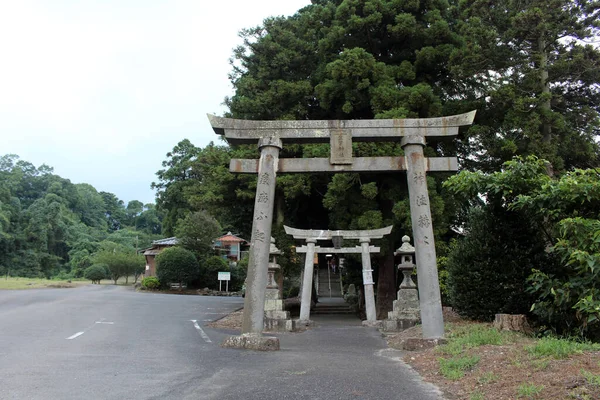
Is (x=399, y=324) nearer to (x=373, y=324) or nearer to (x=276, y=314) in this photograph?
(x=373, y=324)

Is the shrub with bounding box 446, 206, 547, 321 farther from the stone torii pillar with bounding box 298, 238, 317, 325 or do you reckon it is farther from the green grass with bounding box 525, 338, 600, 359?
the stone torii pillar with bounding box 298, 238, 317, 325

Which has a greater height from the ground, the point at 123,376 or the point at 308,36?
the point at 308,36

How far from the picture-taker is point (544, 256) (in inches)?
358

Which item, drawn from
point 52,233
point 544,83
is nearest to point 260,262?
point 544,83

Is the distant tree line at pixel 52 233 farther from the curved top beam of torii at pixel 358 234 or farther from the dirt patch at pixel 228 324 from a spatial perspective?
the curved top beam of torii at pixel 358 234

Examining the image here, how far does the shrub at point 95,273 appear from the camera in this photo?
155ft

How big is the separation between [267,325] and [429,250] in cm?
659

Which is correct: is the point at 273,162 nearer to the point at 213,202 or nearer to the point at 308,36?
the point at 213,202

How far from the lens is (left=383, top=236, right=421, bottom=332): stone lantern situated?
13.3m

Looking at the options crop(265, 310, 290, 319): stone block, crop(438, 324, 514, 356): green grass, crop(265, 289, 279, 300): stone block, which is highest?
crop(265, 289, 279, 300): stone block

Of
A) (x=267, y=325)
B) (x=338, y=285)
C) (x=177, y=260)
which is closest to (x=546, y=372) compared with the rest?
(x=267, y=325)

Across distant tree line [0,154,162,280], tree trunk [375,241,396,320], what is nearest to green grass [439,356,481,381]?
tree trunk [375,241,396,320]

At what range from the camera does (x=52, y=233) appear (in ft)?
187

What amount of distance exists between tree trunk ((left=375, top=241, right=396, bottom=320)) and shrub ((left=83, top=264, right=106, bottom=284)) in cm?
3794
